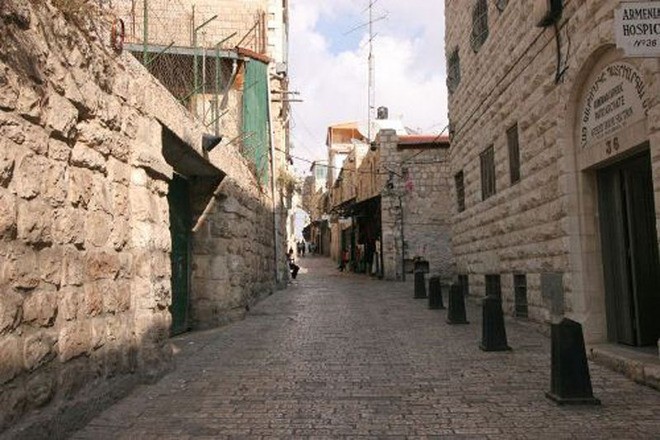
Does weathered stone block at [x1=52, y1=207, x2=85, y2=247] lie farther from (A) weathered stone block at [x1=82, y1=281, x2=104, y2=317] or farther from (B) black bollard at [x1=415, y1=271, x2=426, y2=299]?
(B) black bollard at [x1=415, y1=271, x2=426, y2=299]

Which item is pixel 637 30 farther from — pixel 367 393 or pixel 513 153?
pixel 513 153

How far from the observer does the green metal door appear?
9492 millimetres

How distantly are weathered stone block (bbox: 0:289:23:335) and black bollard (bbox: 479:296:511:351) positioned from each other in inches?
225

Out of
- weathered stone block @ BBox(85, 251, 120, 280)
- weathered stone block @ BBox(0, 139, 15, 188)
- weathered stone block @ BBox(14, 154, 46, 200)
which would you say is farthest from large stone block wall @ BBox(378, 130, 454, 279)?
weathered stone block @ BBox(0, 139, 15, 188)

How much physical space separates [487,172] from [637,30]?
8297 mm

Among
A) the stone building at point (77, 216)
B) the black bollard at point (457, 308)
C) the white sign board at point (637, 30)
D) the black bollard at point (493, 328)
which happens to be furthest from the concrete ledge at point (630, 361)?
the stone building at point (77, 216)

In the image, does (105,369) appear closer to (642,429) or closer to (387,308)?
(642,429)

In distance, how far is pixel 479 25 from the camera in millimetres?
12344

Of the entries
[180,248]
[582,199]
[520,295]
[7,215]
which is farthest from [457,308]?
[7,215]

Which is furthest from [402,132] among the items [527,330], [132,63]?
[132,63]

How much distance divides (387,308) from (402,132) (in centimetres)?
2533

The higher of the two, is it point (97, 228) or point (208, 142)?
point (208, 142)

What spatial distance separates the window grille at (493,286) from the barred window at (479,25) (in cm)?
460

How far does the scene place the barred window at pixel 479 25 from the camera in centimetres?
1187
